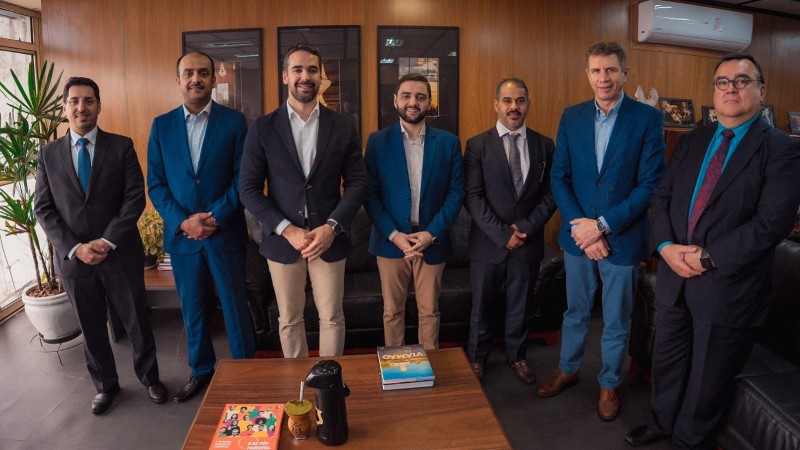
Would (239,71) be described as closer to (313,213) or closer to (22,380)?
(313,213)

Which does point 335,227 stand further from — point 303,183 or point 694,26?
point 694,26

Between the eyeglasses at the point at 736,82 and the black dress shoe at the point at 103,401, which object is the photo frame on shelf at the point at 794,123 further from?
the black dress shoe at the point at 103,401

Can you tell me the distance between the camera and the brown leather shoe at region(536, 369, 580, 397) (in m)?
3.04

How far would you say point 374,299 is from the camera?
347 centimetres

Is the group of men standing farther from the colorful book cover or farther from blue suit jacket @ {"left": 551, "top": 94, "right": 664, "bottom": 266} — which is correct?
the colorful book cover

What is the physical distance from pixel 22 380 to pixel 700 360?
148 inches

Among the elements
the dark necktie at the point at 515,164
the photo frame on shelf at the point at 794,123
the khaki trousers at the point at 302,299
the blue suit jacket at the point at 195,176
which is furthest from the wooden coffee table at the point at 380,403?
the photo frame on shelf at the point at 794,123

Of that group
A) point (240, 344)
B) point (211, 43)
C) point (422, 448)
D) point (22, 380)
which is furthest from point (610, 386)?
point (211, 43)

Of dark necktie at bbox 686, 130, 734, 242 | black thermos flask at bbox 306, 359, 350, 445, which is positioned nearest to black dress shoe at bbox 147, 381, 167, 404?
black thermos flask at bbox 306, 359, 350, 445

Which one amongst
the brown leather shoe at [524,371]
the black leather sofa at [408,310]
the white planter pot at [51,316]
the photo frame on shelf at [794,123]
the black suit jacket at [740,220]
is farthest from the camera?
Result: the photo frame on shelf at [794,123]

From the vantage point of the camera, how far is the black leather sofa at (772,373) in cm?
212

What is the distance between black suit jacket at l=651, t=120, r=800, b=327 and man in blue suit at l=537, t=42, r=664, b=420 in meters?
0.28

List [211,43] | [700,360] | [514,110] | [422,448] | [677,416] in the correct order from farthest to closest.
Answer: [211,43] → [514,110] → [677,416] → [700,360] → [422,448]

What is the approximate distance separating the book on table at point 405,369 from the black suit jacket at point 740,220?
1150mm
